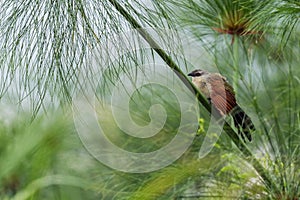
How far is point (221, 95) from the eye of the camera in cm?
67

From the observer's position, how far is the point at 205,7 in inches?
32.1

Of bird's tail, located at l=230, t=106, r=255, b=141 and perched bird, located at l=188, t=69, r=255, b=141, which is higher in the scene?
perched bird, located at l=188, t=69, r=255, b=141

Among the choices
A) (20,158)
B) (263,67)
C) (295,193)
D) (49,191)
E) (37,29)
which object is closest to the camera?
(37,29)

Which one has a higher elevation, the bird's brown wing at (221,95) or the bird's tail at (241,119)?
the bird's brown wing at (221,95)

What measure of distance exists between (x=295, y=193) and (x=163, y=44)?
0.73 ft

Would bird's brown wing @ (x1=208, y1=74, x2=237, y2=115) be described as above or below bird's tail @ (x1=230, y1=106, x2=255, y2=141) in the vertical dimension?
above

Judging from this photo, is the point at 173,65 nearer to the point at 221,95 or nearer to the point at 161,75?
the point at 221,95

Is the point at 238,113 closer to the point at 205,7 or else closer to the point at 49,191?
the point at 205,7

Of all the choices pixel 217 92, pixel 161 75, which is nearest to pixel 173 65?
pixel 217 92

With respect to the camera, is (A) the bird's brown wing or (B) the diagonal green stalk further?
(A) the bird's brown wing

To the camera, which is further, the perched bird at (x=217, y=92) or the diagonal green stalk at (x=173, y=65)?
the perched bird at (x=217, y=92)

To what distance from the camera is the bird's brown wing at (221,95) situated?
0.67 metres

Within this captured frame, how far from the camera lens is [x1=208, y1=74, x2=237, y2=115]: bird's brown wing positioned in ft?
2.19

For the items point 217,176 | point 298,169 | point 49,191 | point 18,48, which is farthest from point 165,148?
point 49,191
